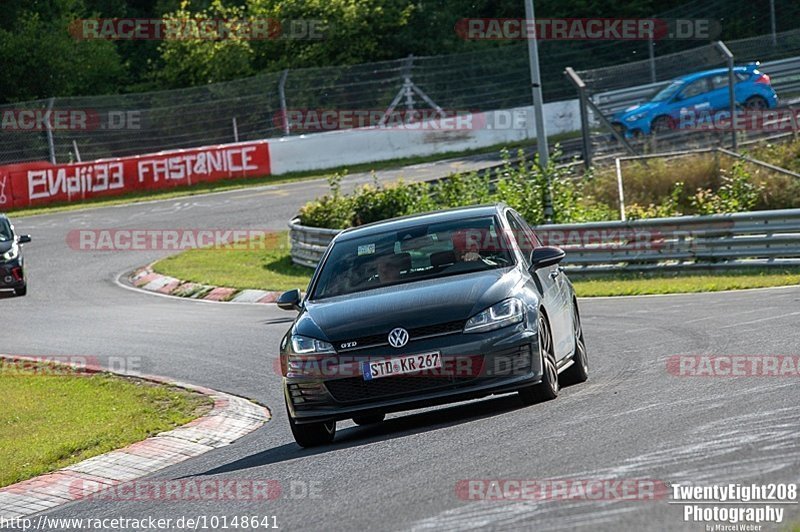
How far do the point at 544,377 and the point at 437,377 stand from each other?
2.75 feet

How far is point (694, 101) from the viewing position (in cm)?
3180

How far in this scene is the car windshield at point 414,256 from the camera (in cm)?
1005

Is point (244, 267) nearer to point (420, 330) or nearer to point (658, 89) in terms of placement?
point (658, 89)

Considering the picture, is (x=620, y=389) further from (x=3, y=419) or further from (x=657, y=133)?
(x=657, y=133)

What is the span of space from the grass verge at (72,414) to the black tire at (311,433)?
1940 millimetres

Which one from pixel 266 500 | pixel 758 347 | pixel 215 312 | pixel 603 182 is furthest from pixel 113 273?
pixel 266 500

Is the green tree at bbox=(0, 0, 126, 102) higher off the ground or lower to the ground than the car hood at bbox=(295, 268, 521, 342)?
higher

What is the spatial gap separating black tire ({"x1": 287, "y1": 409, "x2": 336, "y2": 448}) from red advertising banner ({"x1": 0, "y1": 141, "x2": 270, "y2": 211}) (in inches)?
1226

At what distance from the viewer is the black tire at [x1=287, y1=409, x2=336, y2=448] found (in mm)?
9375

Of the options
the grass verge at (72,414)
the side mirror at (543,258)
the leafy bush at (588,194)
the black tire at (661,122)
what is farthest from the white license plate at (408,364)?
the black tire at (661,122)

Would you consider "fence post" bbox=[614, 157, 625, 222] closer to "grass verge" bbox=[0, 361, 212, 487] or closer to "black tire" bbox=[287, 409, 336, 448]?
"grass verge" bbox=[0, 361, 212, 487]

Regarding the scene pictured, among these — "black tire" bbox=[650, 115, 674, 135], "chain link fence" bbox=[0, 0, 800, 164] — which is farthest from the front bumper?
"chain link fence" bbox=[0, 0, 800, 164]

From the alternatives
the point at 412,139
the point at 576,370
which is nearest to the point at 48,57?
the point at 412,139

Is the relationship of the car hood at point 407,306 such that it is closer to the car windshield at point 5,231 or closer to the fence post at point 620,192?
the fence post at point 620,192
